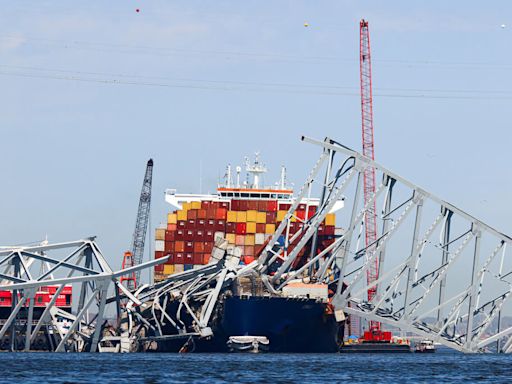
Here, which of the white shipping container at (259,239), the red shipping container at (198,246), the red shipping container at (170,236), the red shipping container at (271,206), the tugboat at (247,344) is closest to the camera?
the tugboat at (247,344)

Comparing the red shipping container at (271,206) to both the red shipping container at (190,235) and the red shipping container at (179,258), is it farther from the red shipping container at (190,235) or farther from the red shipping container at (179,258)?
the red shipping container at (179,258)

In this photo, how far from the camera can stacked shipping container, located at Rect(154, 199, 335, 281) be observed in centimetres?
15412

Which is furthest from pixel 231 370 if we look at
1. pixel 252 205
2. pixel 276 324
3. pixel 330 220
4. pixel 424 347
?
pixel 424 347

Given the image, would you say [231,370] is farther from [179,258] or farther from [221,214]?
[221,214]

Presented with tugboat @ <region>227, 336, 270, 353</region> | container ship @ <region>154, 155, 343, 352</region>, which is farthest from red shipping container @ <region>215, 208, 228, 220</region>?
tugboat @ <region>227, 336, 270, 353</region>

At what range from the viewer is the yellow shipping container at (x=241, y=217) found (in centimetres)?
15550

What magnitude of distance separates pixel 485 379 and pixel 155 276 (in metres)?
82.1

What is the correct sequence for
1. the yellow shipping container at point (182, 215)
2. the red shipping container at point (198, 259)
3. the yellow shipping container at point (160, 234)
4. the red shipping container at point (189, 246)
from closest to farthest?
1. the red shipping container at point (198, 259)
2. the red shipping container at point (189, 246)
3. the yellow shipping container at point (182, 215)
4. the yellow shipping container at point (160, 234)

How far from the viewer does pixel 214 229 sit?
156 metres

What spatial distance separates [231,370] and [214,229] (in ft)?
246

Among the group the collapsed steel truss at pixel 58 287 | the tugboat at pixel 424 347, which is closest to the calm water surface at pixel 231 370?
the collapsed steel truss at pixel 58 287

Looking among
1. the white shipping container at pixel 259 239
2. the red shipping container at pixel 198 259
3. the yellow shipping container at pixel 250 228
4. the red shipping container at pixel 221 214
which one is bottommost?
the red shipping container at pixel 198 259

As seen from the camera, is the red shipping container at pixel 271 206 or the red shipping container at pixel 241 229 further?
the red shipping container at pixel 271 206

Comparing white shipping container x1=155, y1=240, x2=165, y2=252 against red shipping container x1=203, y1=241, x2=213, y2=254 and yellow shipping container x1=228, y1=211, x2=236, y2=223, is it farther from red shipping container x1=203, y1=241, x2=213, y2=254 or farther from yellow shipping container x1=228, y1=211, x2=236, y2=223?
yellow shipping container x1=228, y1=211, x2=236, y2=223
